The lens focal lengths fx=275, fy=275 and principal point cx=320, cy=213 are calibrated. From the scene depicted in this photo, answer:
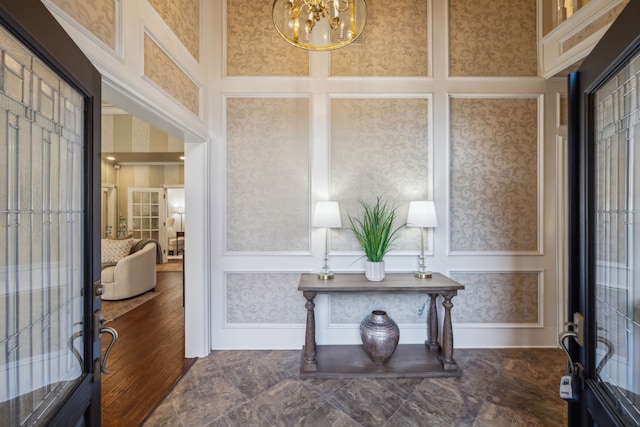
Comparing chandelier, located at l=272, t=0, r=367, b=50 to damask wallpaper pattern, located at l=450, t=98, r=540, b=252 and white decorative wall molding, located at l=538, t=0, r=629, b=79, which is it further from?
white decorative wall molding, located at l=538, t=0, r=629, b=79

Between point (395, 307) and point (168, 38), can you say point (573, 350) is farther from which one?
point (168, 38)

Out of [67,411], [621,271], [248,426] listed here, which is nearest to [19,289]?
[67,411]

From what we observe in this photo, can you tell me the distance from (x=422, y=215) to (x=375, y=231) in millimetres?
429

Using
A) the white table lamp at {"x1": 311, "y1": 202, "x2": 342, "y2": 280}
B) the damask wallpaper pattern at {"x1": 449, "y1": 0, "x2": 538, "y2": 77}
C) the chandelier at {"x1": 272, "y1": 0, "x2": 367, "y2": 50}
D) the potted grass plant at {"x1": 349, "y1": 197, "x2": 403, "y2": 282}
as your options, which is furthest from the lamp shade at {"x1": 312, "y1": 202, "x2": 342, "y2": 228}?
the damask wallpaper pattern at {"x1": 449, "y1": 0, "x2": 538, "y2": 77}

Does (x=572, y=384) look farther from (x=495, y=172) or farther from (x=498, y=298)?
(x=495, y=172)

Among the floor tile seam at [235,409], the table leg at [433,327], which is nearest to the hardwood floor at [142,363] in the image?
the floor tile seam at [235,409]

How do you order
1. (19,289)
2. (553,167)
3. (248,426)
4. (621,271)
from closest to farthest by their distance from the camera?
(19,289)
(621,271)
(248,426)
(553,167)

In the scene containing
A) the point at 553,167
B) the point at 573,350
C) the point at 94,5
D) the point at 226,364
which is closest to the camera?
the point at 573,350

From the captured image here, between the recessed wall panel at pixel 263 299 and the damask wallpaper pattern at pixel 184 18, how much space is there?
2064 millimetres

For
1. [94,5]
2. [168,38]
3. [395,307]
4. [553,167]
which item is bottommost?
[395,307]

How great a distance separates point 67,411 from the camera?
878mm

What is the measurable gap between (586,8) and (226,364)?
4095 mm

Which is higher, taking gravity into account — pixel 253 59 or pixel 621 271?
pixel 253 59

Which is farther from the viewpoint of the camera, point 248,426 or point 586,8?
point 586,8
